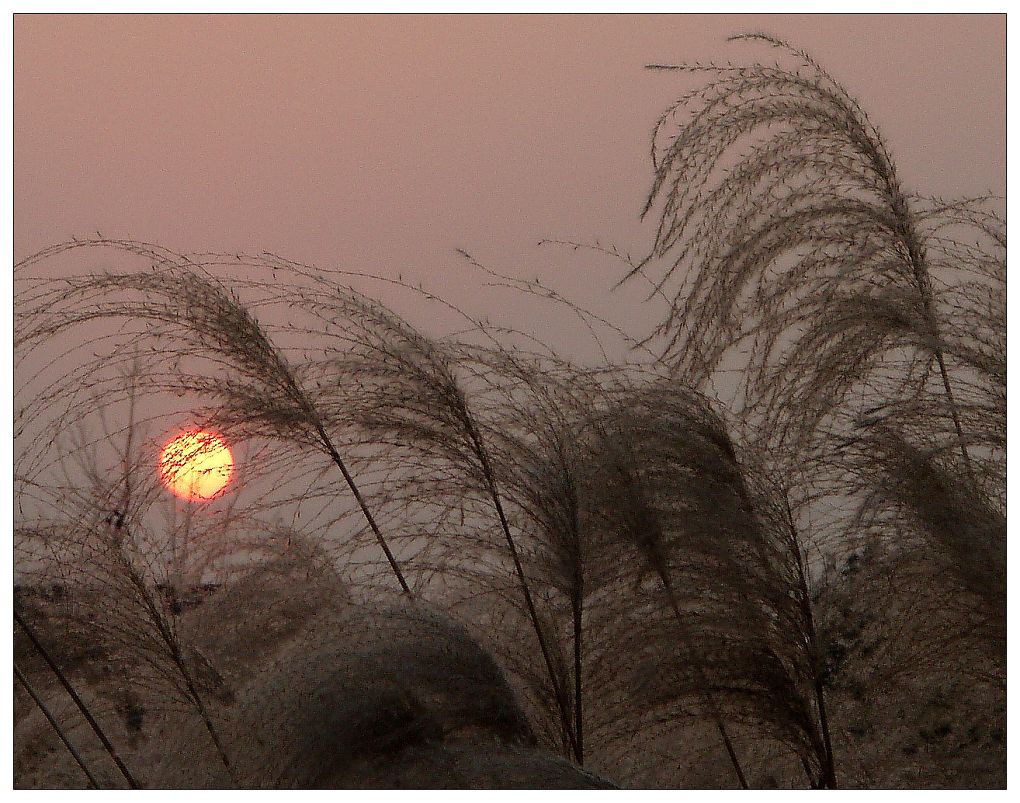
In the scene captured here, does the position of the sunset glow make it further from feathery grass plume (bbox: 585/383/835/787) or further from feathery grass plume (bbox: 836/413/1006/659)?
feathery grass plume (bbox: 836/413/1006/659)

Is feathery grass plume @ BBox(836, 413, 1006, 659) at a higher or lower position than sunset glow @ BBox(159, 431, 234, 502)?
lower

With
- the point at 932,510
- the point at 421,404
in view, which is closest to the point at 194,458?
the point at 421,404

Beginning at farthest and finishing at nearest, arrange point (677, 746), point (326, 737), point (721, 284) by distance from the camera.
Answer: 1. point (677, 746)
2. point (721, 284)
3. point (326, 737)

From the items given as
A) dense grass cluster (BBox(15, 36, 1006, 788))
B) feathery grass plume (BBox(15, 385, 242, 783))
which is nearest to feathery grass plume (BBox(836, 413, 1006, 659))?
dense grass cluster (BBox(15, 36, 1006, 788))

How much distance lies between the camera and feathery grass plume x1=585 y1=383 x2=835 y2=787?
281 cm

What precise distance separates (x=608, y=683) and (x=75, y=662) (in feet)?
5.73

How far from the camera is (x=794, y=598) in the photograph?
2.82 m

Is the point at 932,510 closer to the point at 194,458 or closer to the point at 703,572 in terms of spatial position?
the point at 703,572

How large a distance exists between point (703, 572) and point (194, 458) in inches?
52.4

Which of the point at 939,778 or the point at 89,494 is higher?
the point at 89,494

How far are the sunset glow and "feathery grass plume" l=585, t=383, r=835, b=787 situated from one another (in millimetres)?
939

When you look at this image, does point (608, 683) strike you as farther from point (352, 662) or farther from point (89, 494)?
point (89, 494)

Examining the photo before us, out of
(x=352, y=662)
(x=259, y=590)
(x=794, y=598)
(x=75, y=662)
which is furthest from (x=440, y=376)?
(x=75, y=662)

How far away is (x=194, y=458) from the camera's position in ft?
9.45
